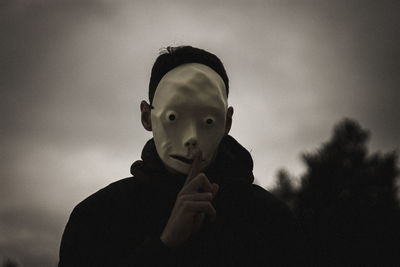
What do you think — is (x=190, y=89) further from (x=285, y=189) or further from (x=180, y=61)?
(x=285, y=189)

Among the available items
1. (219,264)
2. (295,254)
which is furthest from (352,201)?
(219,264)

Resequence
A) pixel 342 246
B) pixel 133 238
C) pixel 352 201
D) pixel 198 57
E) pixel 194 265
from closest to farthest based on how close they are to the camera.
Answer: pixel 194 265
pixel 133 238
pixel 198 57
pixel 342 246
pixel 352 201

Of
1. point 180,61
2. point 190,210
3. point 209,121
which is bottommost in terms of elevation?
point 190,210

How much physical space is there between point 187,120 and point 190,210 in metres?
0.60

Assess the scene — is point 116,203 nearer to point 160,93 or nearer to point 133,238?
point 133,238

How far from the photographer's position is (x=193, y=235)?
87.1 inches

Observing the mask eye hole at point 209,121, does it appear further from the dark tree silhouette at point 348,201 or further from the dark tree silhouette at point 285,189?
the dark tree silhouette at point 285,189

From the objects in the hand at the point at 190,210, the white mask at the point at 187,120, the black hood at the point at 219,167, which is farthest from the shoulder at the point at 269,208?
the hand at the point at 190,210

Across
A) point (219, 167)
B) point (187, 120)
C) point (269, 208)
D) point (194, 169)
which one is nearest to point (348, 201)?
point (269, 208)

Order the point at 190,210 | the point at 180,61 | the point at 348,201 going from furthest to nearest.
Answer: the point at 348,201 < the point at 180,61 < the point at 190,210

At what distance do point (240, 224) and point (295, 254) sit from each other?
40cm

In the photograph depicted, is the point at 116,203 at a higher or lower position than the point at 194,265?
higher

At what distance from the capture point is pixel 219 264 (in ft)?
7.14

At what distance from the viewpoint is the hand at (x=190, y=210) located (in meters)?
1.81
